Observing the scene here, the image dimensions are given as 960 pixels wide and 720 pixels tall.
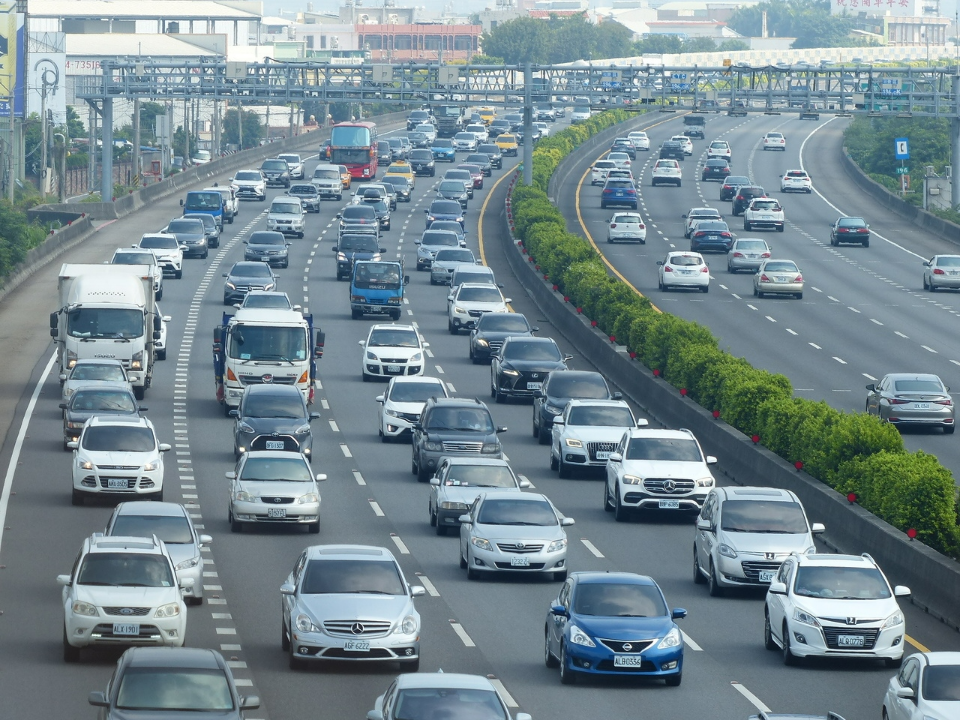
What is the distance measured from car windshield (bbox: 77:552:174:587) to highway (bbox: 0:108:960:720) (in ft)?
3.20

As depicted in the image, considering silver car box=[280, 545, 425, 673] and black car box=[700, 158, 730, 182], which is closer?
silver car box=[280, 545, 425, 673]

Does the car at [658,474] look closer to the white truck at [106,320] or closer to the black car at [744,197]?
the white truck at [106,320]

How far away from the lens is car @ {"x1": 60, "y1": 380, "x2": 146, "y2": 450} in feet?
127

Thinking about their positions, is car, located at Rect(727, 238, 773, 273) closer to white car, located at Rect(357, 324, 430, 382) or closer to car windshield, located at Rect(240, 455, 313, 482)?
white car, located at Rect(357, 324, 430, 382)

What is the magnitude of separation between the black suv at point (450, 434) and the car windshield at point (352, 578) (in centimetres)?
1408

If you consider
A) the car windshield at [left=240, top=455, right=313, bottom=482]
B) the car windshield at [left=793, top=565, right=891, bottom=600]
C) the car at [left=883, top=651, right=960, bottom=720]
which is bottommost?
the car windshield at [left=240, top=455, right=313, bottom=482]

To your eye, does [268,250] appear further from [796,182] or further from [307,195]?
[796,182]

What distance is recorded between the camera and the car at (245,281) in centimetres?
6175

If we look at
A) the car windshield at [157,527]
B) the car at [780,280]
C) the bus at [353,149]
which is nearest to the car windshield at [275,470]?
the car windshield at [157,527]

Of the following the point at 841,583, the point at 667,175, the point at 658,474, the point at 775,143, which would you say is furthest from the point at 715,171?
the point at 841,583

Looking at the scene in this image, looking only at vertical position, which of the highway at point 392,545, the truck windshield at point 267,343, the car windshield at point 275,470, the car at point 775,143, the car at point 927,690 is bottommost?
the highway at point 392,545

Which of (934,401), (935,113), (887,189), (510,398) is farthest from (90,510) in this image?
(887,189)

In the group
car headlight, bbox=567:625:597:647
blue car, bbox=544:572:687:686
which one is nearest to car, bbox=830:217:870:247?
blue car, bbox=544:572:687:686

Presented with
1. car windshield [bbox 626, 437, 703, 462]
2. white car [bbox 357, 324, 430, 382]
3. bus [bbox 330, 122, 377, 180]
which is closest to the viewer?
car windshield [bbox 626, 437, 703, 462]
